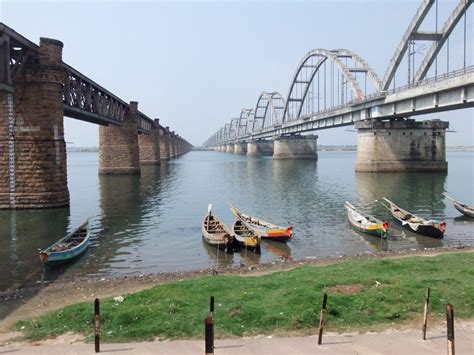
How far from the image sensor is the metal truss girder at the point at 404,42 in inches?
2724

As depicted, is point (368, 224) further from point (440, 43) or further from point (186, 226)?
point (440, 43)

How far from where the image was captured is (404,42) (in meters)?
74.2

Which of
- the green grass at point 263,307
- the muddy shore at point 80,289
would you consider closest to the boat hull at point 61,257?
the muddy shore at point 80,289

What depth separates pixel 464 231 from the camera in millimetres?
28766

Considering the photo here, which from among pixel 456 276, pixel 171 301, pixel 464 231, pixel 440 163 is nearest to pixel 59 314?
pixel 171 301

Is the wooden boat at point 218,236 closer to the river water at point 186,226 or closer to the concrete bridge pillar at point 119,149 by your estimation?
the river water at point 186,226

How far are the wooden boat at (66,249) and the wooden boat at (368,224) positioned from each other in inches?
642

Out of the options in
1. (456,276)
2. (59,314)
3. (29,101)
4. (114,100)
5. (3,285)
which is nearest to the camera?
(59,314)

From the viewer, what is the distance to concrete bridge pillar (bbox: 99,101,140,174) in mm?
74750

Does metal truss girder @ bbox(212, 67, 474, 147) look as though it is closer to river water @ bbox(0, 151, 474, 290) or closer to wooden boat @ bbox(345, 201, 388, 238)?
river water @ bbox(0, 151, 474, 290)

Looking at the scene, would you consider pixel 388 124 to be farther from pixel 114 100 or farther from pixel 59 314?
pixel 59 314

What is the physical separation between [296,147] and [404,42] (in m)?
82.4

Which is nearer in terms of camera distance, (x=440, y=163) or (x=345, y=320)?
(x=345, y=320)

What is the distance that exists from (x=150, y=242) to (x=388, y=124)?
204ft
